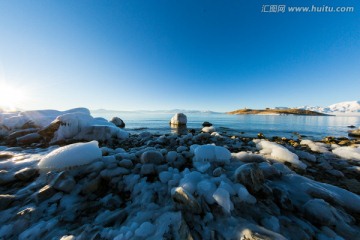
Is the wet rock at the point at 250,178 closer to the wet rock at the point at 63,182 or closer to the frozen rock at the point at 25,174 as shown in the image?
the wet rock at the point at 63,182

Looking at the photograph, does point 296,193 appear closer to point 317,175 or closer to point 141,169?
point 317,175

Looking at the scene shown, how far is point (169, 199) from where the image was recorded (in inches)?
89.8

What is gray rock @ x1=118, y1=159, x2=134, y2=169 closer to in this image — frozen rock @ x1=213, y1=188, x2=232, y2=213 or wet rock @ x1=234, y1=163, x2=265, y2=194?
frozen rock @ x1=213, y1=188, x2=232, y2=213

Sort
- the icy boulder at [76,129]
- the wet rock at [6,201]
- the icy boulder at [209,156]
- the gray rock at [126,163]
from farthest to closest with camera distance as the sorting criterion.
A: the icy boulder at [76,129]
the icy boulder at [209,156]
the gray rock at [126,163]
the wet rock at [6,201]

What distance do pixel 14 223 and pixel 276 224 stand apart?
347 centimetres

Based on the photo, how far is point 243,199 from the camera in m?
2.13

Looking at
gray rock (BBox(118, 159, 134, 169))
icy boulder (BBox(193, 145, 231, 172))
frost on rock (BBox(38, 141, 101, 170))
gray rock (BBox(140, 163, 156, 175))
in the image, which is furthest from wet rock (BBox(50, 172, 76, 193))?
icy boulder (BBox(193, 145, 231, 172))

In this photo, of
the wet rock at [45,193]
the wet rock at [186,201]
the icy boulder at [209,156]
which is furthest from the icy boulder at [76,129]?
the wet rock at [186,201]

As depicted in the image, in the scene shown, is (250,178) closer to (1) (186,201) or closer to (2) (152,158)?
(1) (186,201)

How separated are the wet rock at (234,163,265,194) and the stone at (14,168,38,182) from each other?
414cm

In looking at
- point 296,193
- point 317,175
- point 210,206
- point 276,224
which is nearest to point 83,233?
point 210,206

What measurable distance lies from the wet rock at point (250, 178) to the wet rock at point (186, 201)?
3.07 feet

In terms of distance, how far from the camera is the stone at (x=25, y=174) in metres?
2.84

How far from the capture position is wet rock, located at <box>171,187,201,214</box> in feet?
6.36
